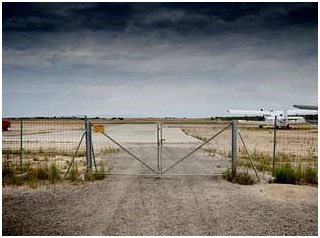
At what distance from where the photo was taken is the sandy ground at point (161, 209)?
5.89 metres

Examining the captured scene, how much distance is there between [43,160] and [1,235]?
950cm

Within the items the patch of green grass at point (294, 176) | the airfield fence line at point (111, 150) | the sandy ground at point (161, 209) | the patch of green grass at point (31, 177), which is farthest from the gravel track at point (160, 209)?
the airfield fence line at point (111, 150)

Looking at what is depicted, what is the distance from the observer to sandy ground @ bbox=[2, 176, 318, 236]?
19.3ft

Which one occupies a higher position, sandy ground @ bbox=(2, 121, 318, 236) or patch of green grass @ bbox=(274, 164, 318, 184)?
patch of green grass @ bbox=(274, 164, 318, 184)

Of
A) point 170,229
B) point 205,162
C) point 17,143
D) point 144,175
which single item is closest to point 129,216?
point 170,229

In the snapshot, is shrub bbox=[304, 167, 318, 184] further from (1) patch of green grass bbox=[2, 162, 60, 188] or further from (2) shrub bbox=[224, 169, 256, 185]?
(1) patch of green grass bbox=[2, 162, 60, 188]

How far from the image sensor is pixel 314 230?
19.4 ft

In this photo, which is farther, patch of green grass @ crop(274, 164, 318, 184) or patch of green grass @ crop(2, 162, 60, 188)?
patch of green grass @ crop(274, 164, 318, 184)

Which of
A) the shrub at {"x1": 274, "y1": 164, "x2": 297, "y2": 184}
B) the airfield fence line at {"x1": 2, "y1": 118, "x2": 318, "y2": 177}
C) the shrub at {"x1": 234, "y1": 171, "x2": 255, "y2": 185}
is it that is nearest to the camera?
the shrub at {"x1": 234, "y1": 171, "x2": 255, "y2": 185}

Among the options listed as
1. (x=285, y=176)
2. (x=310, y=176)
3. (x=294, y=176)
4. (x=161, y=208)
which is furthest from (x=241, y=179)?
(x=161, y=208)

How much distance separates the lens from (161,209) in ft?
23.0

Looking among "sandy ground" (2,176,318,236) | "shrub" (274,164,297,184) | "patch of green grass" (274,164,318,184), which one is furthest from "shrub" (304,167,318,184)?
"sandy ground" (2,176,318,236)

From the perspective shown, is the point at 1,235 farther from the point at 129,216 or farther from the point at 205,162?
the point at 205,162

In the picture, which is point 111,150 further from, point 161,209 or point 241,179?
point 161,209
